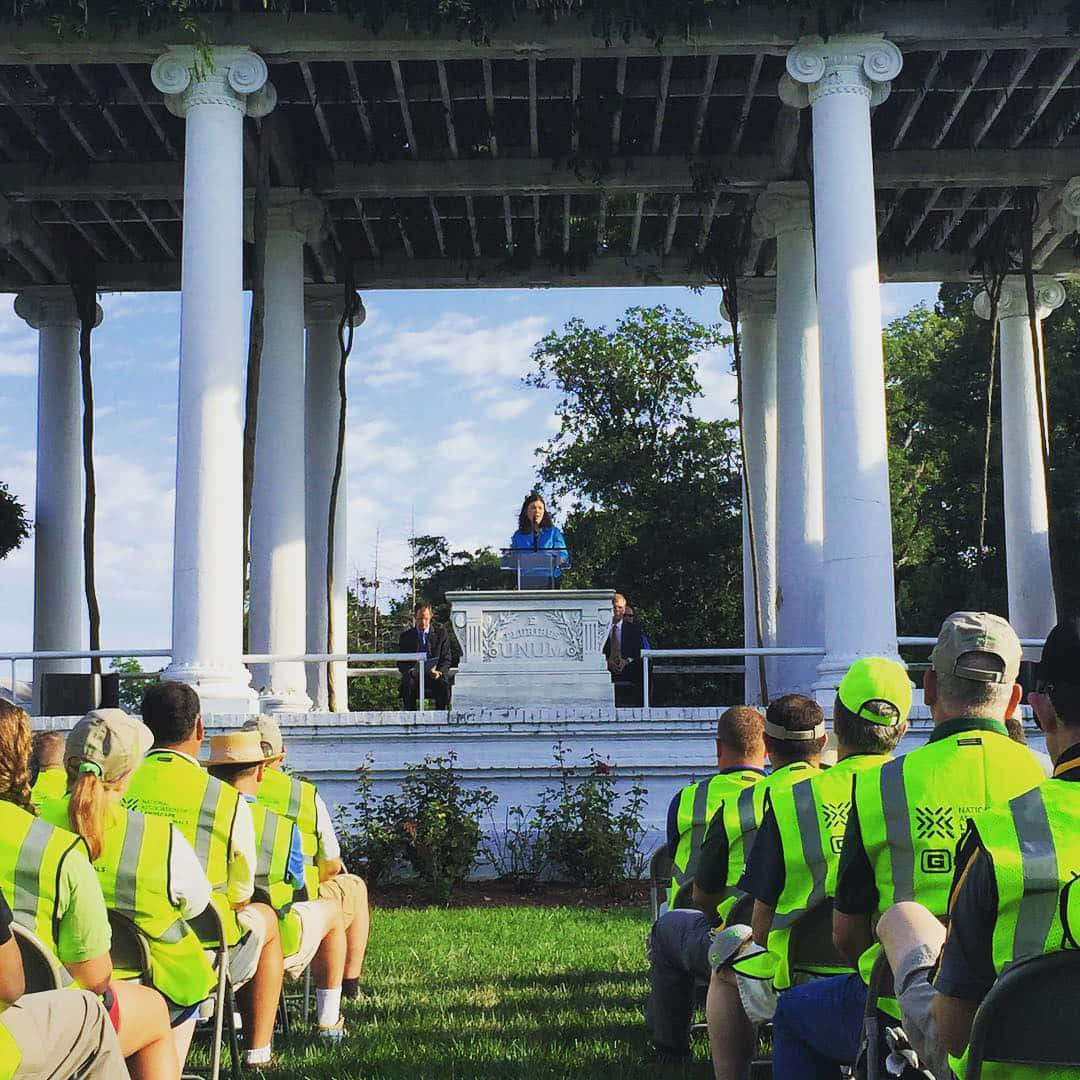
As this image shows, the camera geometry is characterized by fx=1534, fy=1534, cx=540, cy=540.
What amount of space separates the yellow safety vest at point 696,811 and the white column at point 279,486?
14872 mm

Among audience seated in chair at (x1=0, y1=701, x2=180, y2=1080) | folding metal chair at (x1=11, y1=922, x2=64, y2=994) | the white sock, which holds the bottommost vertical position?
the white sock

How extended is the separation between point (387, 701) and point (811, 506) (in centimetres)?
3804

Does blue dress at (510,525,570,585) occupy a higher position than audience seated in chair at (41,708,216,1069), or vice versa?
A: blue dress at (510,525,570,585)

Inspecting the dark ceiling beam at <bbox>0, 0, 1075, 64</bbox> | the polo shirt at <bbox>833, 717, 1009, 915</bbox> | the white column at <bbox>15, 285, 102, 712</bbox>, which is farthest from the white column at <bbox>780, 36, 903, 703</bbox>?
the white column at <bbox>15, 285, 102, 712</bbox>

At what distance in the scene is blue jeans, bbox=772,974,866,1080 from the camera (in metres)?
5.25

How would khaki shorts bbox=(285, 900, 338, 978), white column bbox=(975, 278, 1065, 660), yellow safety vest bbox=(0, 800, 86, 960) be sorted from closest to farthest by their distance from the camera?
yellow safety vest bbox=(0, 800, 86, 960) < khaki shorts bbox=(285, 900, 338, 978) < white column bbox=(975, 278, 1065, 660)

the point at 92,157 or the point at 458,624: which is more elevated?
the point at 92,157

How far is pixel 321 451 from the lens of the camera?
27.6m

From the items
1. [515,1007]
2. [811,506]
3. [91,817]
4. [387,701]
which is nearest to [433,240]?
[811,506]

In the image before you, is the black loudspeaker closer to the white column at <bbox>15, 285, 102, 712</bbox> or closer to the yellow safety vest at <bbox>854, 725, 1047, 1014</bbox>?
the white column at <bbox>15, 285, 102, 712</bbox>

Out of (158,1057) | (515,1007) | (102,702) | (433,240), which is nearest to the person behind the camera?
(158,1057)

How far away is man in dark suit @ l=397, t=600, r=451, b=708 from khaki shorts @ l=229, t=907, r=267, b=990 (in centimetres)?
1325

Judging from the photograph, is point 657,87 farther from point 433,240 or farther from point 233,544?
point 233,544

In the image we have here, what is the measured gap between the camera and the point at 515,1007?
9.56 metres
